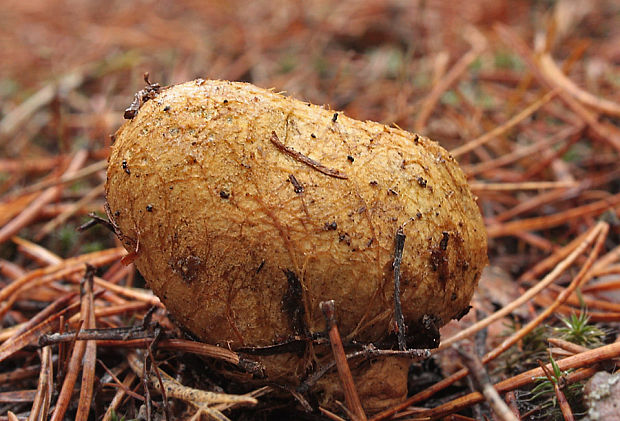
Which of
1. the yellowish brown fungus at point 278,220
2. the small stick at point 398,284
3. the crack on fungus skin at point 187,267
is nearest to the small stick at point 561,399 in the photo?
the yellowish brown fungus at point 278,220

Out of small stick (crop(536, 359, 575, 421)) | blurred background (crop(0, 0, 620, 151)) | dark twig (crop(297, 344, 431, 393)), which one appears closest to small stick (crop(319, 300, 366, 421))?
dark twig (crop(297, 344, 431, 393))

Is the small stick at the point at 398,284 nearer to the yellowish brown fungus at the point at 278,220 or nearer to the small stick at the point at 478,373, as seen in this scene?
the yellowish brown fungus at the point at 278,220

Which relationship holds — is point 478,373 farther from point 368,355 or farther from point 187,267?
point 187,267

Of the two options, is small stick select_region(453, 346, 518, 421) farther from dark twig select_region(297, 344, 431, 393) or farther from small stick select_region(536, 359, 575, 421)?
small stick select_region(536, 359, 575, 421)

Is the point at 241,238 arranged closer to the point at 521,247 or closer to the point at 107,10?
the point at 521,247

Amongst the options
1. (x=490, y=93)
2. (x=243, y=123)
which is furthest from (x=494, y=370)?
(x=490, y=93)

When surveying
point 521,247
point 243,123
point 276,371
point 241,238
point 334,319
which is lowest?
point 521,247

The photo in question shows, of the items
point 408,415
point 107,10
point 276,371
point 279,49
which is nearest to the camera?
point 276,371

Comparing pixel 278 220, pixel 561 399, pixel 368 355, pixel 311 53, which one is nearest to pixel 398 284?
pixel 368 355
